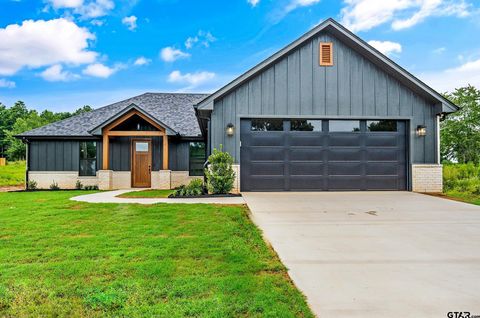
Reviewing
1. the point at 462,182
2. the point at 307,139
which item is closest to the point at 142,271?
the point at 307,139

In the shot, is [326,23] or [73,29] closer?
[326,23]

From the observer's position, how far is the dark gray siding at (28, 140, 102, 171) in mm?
14438

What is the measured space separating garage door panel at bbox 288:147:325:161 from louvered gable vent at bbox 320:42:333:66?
3386 mm

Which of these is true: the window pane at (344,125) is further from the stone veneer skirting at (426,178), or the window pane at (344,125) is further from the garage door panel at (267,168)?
the stone veneer skirting at (426,178)

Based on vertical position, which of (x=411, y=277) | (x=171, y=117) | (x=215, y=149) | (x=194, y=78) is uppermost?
(x=194, y=78)

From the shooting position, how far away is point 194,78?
30547 mm

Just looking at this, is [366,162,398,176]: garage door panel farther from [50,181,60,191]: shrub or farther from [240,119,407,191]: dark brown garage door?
[50,181,60,191]: shrub

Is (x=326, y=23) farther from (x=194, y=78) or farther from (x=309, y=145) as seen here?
(x=194, y=78)

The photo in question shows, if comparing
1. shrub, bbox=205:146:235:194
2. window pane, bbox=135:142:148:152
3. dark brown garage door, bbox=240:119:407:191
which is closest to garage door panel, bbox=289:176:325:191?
dark brown garage door, bbox=240:119:407:191

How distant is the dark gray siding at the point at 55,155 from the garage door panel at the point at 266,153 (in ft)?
27.7

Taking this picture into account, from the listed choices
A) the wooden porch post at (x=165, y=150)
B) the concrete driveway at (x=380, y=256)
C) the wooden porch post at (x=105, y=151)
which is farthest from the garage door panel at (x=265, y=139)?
the wooden porch post at (x=105, y=151)

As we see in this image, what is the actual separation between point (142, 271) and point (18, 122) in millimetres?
59386

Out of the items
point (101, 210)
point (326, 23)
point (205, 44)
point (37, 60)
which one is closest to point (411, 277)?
point (101, 210)

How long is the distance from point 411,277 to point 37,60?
3572 cm
